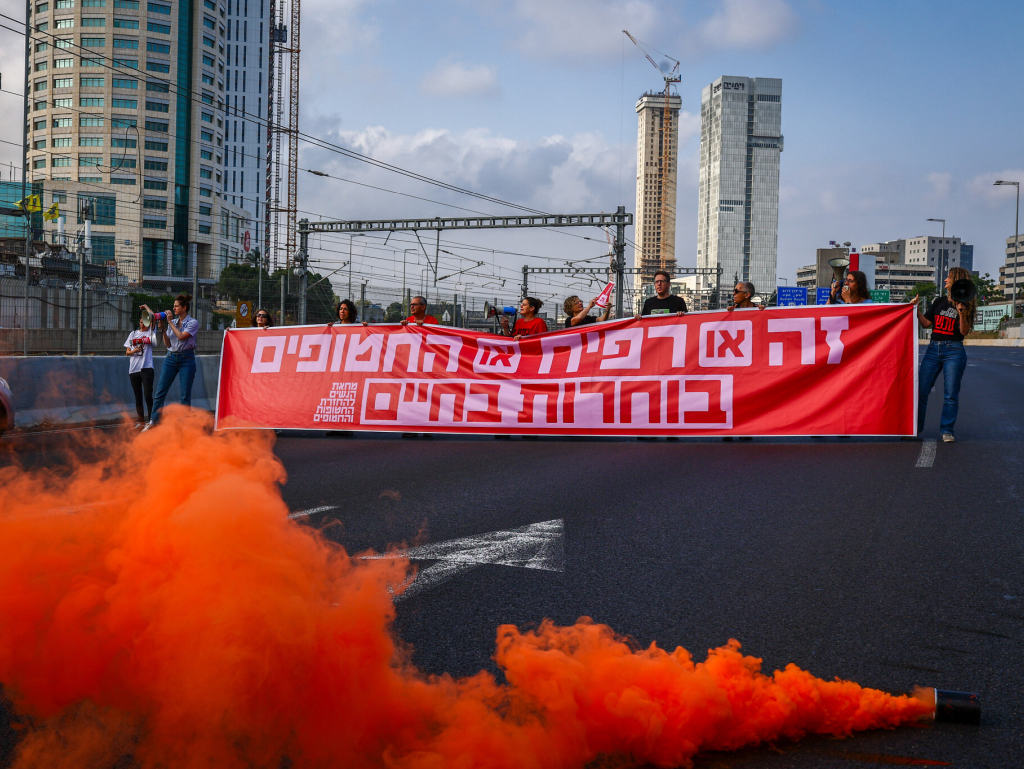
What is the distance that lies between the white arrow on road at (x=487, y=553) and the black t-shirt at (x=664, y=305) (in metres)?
6.73

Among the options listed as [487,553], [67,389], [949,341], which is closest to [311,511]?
[487,553]

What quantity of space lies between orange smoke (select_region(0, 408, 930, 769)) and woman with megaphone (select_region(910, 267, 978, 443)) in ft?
28.5

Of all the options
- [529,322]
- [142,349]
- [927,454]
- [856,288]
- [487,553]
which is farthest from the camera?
[142,349]

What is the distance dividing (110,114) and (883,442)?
116 m

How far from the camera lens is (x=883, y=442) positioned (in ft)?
34.9

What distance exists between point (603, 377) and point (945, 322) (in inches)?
159

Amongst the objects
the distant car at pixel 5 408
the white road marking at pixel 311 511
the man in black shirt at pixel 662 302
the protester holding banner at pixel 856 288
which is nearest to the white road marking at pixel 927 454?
the protester holding banner at pixel 856 288

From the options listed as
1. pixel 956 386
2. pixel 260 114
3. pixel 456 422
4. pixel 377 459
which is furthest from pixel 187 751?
pixel 260 114

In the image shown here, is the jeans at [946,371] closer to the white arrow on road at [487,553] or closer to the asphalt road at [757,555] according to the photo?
the asphalt road at [757,555]

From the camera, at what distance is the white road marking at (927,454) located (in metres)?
8.93

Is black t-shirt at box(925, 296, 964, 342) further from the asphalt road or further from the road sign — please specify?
the road sign

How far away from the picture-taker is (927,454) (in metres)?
9.55

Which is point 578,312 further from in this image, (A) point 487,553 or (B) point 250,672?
(B) point 250,672

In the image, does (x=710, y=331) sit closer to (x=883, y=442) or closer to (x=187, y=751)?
(x=883, y=442)
